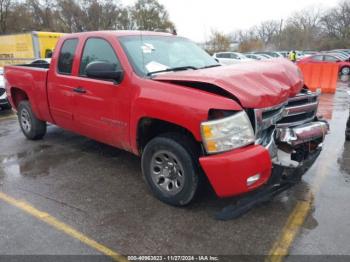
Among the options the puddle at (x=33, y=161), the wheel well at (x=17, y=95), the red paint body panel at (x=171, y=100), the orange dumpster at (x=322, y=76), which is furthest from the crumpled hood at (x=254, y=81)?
the orange dumpster at (x=322, y=76)

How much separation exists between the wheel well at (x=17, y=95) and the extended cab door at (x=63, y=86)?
4.67 feet

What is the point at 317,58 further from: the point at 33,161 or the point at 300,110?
the point at 33,161

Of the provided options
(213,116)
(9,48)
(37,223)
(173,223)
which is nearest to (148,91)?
(213,116)

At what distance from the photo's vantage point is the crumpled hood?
318cm

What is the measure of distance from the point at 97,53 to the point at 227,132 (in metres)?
2.33

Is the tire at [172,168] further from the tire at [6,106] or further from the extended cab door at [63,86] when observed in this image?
the tire at [6,106]

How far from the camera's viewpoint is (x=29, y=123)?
247 inches

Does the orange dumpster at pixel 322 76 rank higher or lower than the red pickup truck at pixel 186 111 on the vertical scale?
lower

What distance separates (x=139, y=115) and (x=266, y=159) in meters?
1.46

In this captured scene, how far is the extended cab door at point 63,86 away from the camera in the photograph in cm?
487

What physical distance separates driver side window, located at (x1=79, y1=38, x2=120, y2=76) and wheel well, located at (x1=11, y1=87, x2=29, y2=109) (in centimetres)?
235

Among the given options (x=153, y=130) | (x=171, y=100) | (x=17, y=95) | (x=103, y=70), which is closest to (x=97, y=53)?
(x=103, y=70)

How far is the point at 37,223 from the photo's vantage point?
3.43m

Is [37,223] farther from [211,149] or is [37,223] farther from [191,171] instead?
[211,149]
